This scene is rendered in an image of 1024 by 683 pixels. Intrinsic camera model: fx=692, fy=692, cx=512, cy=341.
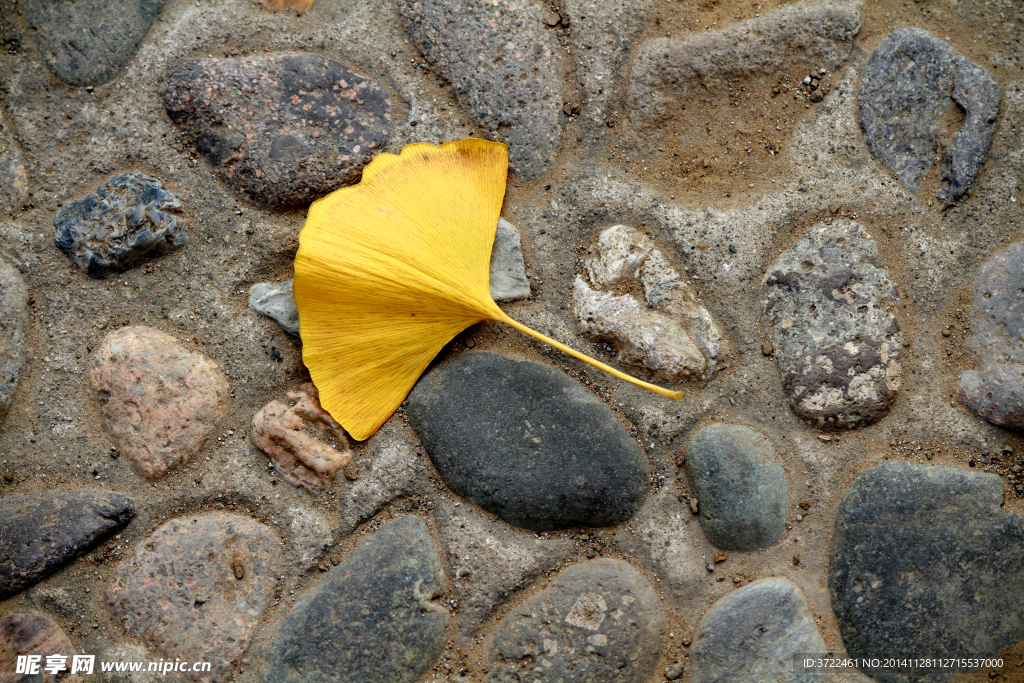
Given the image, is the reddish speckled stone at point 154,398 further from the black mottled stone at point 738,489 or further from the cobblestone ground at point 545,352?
the black mottled stone at point 738,489

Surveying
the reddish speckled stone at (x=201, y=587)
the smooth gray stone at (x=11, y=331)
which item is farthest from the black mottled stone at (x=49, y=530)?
the smooth gray stone at (x=11, y=331)

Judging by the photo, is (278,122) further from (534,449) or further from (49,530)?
(49,530)

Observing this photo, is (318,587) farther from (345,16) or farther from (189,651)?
(345,16)

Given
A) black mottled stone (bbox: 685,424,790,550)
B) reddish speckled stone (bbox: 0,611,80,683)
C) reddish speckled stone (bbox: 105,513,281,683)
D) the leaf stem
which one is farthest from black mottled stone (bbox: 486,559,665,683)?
reddish speckled stone (bbox: 0,611,80,683)

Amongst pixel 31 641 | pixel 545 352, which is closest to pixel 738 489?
pixel 545 352

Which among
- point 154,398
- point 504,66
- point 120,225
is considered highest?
point 504,66

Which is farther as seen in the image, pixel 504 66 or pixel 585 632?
pixel 504 66

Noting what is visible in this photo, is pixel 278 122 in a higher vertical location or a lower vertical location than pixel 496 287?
higher

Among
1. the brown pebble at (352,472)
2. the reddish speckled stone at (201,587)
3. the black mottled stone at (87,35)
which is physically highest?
the black mottled stone at (87,35)
